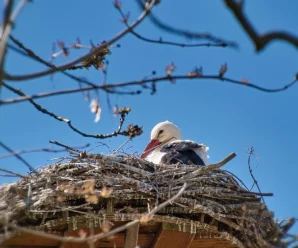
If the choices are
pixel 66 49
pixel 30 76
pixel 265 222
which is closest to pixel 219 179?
pixel 265 222

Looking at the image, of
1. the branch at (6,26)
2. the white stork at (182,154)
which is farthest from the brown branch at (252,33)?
the white stork at (182,154)

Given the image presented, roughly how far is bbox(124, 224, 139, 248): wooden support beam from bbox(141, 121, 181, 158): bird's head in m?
3.36

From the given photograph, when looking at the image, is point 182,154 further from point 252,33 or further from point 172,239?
point 252,33

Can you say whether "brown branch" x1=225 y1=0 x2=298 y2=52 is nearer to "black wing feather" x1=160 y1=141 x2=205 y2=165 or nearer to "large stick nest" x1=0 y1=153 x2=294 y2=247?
"large stick nest" x1=0 y1=153 x2=294 y2=247

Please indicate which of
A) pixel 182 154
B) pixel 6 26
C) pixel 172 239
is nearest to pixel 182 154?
pixel 182 154

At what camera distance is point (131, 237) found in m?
4.40

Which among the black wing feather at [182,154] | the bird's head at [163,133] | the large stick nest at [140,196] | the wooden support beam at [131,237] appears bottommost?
the wooden support beam at [131,237]

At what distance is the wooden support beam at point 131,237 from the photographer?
14.4ft

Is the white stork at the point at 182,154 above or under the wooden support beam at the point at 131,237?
above

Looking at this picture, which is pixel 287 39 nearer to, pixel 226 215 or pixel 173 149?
pixel 226 215

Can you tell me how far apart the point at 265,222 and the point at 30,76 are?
3357mm

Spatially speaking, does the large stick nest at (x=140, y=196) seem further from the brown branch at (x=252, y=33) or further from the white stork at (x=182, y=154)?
the brown branch at (x=252, y=33)

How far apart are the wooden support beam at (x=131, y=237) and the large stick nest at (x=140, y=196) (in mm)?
120

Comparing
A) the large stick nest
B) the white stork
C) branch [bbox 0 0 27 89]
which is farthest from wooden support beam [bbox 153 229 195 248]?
branch [bbox 0 0 27 89]
